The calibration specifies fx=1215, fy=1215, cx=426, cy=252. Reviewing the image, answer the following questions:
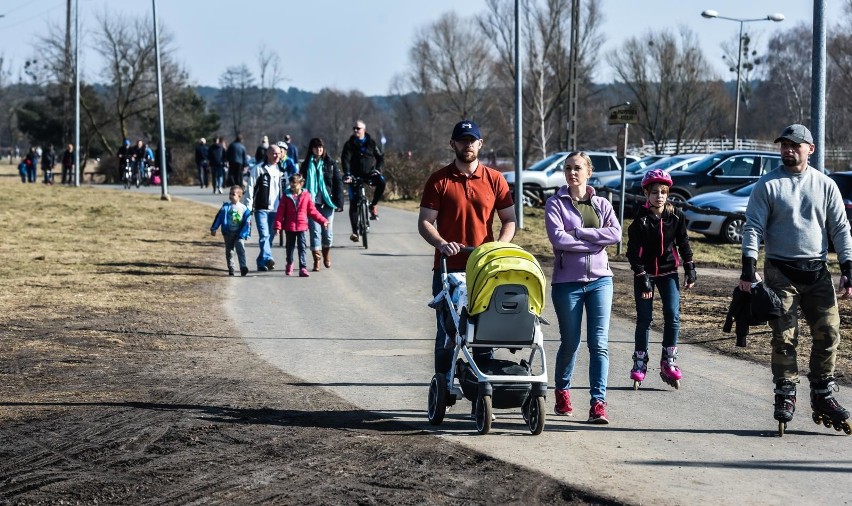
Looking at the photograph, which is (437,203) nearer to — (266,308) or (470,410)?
(470,410)

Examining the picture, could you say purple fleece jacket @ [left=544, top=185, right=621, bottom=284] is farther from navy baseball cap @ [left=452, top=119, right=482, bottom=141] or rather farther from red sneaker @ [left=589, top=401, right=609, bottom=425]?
red sneaker @ [left=589, top=401, right=609, bottom=425]

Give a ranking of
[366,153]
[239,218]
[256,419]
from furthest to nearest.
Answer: [366,153], [239,218], [256,419]

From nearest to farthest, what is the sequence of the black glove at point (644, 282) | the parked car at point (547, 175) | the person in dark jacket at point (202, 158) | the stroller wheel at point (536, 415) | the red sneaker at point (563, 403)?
the stroller wheel at point (536, 415) → the red sneaker at point (563, 403) → the black glove at point (644, 282) → the parked car at point (547, 175) → the person in dark jacket at point (202, 158)

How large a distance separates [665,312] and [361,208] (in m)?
11.5

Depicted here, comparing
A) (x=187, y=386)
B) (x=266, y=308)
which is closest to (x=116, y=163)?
(x=266, y=308)

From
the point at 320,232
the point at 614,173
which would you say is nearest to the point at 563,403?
the point at 320,232

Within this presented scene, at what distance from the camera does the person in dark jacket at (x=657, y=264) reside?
9.13m

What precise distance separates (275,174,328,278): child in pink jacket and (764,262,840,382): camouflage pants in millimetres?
9904

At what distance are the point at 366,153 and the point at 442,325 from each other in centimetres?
1198

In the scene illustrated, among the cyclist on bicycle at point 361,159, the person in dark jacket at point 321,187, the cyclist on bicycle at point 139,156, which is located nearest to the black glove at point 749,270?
the person in dark jacket at point 321,187

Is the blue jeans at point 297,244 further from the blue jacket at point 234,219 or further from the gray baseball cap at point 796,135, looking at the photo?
the gray baseball cap at point 796,135

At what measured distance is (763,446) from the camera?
7.24 meters

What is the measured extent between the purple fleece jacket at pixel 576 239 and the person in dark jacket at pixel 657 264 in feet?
3.91

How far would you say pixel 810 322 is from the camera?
7758 millimetres
